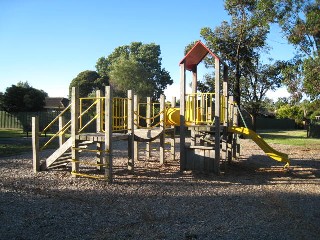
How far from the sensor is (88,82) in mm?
59281

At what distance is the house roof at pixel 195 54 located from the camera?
10.5 meters

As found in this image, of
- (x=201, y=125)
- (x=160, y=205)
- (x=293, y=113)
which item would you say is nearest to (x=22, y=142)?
(x=201, y=125)

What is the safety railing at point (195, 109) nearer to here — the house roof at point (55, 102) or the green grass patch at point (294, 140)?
the green grass patch at point (294, 140)

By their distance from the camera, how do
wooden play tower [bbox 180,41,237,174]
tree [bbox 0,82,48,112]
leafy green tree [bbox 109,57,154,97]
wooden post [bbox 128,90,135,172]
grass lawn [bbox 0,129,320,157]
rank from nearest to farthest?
wooden post [bbox 128,90,135,172], wooden play tower [bbox 180,41,237,174], grass lawn [bbox 0,129,320,157], tree [bbox 0,82,48,112], leafy green tree [bbox 109,57,154,97]

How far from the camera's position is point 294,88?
2003cm

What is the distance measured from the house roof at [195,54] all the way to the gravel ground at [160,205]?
12.7 feet

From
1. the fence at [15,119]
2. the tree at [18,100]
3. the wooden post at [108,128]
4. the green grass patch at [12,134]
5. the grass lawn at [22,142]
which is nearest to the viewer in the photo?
the wooden post at [108,128]

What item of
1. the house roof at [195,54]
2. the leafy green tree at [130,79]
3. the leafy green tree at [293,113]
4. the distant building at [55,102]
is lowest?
the leafy green tree at [293,113]

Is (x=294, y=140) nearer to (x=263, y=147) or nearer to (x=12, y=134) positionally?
(x=263, y=147)

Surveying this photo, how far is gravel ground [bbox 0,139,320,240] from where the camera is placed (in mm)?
4848

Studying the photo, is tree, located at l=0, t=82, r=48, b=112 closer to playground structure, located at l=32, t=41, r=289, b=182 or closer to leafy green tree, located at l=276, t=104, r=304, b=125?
playground structure, located at l=32, t=41, r=289, b=182

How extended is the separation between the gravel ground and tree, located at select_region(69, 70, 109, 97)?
160 feet

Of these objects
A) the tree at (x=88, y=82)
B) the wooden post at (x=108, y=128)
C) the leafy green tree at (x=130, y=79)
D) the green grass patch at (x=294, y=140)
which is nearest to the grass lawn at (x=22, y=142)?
the green grass patch at (x=294, y=140)

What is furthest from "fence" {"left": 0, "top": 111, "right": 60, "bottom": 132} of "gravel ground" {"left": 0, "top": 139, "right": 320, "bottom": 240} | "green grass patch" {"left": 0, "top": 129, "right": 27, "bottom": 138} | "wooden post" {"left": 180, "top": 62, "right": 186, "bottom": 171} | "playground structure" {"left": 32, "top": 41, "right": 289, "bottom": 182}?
"wooden post" {"left": 180, "top": 62, "right": 186, "bottom": 171}
